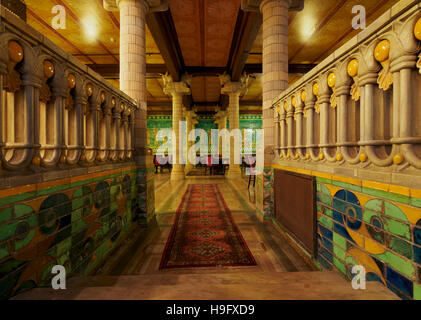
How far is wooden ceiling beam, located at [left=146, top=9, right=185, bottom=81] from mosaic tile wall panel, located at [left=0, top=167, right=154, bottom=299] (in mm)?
3805

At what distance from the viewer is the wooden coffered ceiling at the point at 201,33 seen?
4.77 meters

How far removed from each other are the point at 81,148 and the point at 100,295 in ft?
3.84

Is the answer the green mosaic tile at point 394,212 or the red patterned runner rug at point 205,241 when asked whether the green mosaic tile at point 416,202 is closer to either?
the green mosaic tile at point 394,212

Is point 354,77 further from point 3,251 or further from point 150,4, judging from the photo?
point 150,4

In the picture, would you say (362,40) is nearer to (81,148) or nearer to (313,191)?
(313,191)

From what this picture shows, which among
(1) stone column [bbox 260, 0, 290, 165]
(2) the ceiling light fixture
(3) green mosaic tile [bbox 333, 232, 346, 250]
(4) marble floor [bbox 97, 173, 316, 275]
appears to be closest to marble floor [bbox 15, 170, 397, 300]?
(4) marble floor [bbox 97, 173, 316, 275]

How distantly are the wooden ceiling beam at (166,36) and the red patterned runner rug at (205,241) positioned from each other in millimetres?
4111

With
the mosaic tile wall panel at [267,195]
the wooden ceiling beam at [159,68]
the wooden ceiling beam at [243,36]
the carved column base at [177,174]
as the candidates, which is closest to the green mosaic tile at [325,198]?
the mosaic tile wall panel at [267,195]

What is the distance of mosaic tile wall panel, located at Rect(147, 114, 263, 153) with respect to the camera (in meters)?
15.9

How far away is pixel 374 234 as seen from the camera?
1.25 meters

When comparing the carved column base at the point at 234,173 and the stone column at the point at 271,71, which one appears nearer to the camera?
the stone column at the point at 271,71

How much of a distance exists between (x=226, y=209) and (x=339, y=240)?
274cm

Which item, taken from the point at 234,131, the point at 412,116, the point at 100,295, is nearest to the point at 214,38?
the point at 234,131

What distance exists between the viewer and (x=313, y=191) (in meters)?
1.96
